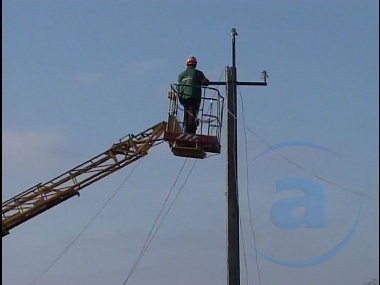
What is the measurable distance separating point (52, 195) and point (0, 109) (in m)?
3.24

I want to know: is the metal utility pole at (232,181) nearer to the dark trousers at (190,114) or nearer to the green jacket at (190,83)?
the green jacket at (190,83)

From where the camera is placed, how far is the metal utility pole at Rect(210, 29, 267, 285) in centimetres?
1953

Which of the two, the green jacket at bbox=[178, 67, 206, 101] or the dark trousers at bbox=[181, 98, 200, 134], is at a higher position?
the green jacket at bbox=[178, 67, 206, 101]

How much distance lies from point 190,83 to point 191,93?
0.86 ft

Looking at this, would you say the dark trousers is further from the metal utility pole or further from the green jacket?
the metal utility pole

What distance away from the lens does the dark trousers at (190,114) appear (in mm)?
20453

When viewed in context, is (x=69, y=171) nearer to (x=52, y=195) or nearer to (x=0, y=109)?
(x=52, y=195)

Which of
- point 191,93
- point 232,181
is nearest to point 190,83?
point 191,93

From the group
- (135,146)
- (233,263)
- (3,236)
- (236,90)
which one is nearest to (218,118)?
(236,90)

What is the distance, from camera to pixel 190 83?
20.6 metres

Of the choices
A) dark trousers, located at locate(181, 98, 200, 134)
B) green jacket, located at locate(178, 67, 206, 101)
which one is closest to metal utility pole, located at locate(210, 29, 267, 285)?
green jacket, located at locate(178, 67, 206, 101)

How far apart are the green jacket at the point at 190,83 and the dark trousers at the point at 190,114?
12 cm

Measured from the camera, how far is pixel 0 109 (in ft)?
53.1

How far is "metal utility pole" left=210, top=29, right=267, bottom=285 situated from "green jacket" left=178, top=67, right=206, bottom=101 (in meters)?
0.37
